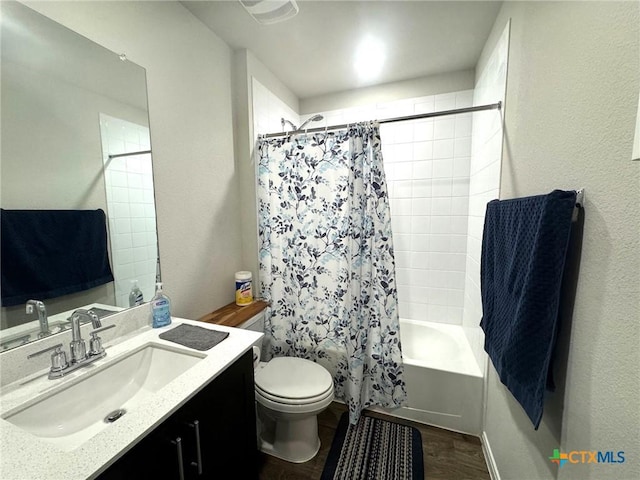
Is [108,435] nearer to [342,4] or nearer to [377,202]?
[377,202]

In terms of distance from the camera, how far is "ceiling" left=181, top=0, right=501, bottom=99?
1.40m

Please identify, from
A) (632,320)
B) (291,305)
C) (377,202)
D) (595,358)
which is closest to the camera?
(632,320)

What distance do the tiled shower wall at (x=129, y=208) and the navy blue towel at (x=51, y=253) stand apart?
5 cm

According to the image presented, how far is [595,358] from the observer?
0.64m

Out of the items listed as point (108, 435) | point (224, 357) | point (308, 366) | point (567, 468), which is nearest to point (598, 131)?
point (567, 468)

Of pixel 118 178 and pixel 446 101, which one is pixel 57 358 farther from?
pixel 446 101

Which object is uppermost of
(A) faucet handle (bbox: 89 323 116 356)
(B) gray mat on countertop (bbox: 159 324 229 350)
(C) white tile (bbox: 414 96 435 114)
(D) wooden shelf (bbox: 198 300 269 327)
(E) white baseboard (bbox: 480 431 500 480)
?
(C) white tile (bbox: 414 96 435 114)

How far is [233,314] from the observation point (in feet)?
5.32

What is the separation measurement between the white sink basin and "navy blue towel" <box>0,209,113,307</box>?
34 cm

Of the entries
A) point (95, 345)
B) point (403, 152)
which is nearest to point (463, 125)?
point (403, 152)

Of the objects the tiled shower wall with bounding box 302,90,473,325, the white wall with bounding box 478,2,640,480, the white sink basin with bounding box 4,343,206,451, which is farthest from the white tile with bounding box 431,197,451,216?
the white sink basin with bounding box 4,343,206,451

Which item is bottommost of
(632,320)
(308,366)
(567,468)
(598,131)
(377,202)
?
(308,366)

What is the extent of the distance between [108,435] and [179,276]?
879 millimetres

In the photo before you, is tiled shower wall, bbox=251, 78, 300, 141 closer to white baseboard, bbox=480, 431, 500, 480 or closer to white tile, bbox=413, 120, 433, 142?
white tile, bbox=413, 120, 433, 142
